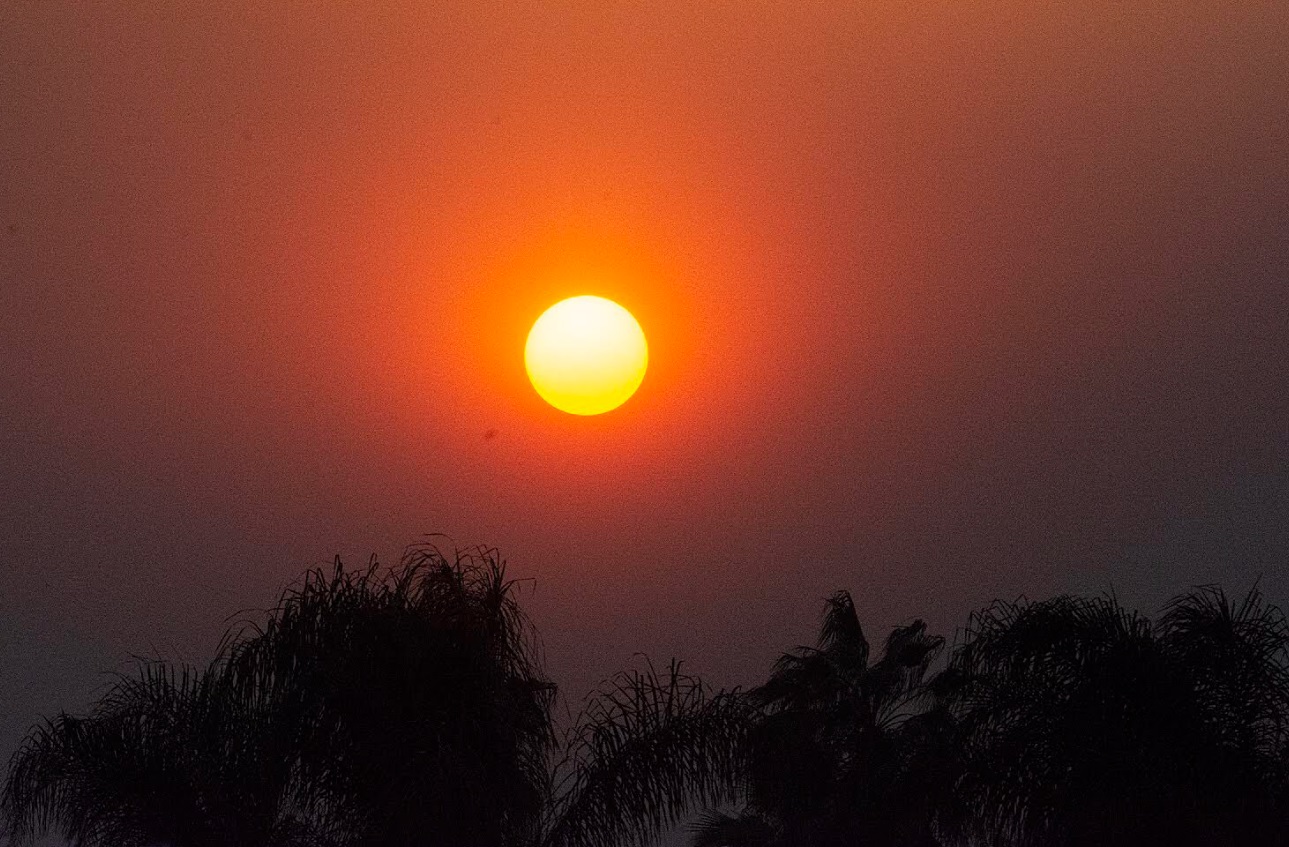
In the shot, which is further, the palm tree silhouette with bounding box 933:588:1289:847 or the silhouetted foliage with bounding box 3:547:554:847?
the palm tree silhouette with bounding box 933:588:1289:847

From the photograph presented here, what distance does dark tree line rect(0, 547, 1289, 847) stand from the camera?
31.2ft

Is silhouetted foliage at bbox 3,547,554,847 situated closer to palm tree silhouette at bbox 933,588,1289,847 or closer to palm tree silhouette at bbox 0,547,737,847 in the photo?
palm tree silhouette at bbox 0,547,737,847

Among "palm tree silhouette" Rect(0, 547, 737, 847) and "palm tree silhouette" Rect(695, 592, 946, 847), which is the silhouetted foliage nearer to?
"palm tree silhouette" Rect(0, 547, 737, 847)

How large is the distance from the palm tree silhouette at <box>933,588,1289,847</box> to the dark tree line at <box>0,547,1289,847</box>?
0.06ft

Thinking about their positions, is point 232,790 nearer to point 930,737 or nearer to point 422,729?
point 422,729

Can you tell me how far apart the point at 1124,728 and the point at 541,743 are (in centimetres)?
487

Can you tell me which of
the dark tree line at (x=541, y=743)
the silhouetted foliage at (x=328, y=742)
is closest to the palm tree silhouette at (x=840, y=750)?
the dark tree line at (x=541, y=743)

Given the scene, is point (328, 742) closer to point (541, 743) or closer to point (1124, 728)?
point (541, 743)

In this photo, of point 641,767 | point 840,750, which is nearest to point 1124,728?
point 641,767

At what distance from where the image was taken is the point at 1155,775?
1105cm

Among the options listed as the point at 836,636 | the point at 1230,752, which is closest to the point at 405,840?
the point at 1230,752

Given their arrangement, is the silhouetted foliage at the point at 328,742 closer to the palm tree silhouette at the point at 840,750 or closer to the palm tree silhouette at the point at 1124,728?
the palm tree silhouette at the point at 840,750

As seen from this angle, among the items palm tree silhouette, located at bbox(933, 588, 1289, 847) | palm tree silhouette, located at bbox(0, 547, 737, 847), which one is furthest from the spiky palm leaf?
palm tree silhouette, located at bbox(933, 588, 1289, 847)

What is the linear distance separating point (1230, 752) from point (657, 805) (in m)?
4.85
